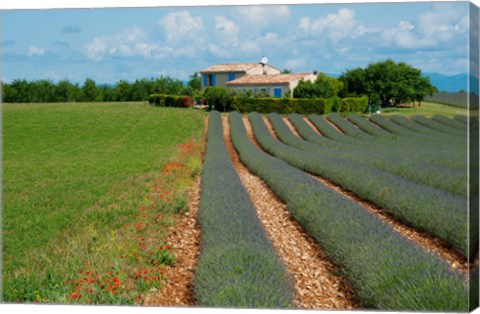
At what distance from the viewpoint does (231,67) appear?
275 inches

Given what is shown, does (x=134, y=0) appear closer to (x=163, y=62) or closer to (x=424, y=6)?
(x=163, y=62)

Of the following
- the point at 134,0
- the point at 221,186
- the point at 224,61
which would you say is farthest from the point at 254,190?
the point at 134,0

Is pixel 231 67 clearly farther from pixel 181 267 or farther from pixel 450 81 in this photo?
pixel 450 81

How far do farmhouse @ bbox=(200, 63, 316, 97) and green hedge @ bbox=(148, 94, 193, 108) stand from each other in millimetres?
621

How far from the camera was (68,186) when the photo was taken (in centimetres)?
1121

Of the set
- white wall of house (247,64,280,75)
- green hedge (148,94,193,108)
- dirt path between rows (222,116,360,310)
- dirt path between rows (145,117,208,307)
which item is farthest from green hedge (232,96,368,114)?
dirt path between rows (145,117,208,307)

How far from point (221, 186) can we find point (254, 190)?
119cm

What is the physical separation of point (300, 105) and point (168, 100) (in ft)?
6.06

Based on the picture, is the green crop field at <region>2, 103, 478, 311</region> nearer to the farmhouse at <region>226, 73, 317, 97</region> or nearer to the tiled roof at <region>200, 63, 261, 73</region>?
the farmhouse at <region>226, 73, 317, 97</region>

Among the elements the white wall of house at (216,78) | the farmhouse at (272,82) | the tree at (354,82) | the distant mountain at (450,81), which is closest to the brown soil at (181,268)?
the white wall of house at (216,78)

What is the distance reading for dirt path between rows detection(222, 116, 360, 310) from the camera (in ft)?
Answer: 16.6

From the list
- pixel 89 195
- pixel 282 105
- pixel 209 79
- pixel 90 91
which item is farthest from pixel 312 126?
pixel 89 195

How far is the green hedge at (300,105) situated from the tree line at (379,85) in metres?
0.16

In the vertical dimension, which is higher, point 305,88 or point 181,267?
point 305,88
